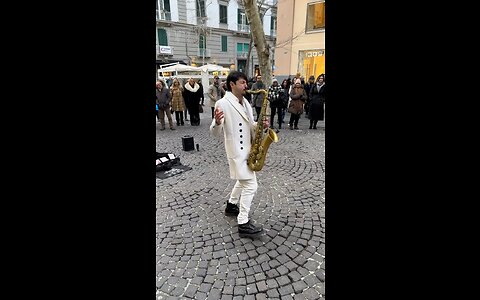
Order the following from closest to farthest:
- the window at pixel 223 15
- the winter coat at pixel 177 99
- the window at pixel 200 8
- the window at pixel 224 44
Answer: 1. the winter coat at pixel 177 99
2. the window at pixel 200 8
3. the window at pixel 223 15
4. the window at pixel 224 44

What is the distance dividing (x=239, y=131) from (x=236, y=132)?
38 mm

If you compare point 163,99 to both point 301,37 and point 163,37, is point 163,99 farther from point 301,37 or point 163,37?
point 163,37

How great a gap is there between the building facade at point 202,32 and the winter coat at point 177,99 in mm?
16515

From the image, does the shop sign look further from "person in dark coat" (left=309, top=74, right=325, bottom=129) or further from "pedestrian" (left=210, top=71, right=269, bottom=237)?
"pedestrian" (left=210, top=71, right=269, bottom=237)

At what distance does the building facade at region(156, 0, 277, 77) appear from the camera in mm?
26859

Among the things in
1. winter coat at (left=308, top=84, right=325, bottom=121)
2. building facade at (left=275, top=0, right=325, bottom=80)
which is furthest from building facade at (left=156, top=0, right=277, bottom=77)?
winter coat at (left=308, top=84, right=325, bottom=121)

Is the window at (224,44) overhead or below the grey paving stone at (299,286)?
overhead

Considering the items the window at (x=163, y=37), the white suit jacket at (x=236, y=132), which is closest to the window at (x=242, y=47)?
the window at (x=163, y=37)

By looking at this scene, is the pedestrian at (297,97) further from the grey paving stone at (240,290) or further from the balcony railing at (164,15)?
the balcony railing at (164,15)

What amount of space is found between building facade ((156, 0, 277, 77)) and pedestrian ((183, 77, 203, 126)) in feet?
52.9

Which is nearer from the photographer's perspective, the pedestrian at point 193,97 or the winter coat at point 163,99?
the winter coat at point 163,99

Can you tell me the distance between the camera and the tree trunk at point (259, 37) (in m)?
8.41

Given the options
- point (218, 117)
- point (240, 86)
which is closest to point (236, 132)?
point (218, 117)
